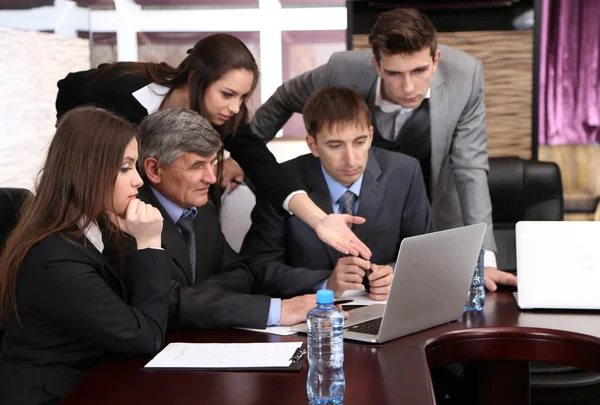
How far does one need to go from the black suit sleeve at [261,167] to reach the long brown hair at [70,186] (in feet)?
2.57

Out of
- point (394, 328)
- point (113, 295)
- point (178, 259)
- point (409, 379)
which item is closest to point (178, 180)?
point (178, 259)

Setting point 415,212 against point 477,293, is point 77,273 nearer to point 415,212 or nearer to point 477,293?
point 477,293

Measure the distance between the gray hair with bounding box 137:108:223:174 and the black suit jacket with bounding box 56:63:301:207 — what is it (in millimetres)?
188

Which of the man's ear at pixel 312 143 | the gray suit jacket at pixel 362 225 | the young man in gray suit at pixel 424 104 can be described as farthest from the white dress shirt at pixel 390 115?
the man's ear at pixel 312 143

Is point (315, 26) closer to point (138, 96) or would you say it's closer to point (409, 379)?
point (138, 96)

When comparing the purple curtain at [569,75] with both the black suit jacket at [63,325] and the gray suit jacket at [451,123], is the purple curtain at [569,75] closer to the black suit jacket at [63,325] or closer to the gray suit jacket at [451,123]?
the gray suit jacket at [451,123]

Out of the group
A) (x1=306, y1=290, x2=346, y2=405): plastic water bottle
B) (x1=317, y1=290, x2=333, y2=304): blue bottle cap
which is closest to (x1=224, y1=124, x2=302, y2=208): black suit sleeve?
(x1=306, y1=290, x2=346, y2=405): plastic water bottle

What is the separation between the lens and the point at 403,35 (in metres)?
2.38

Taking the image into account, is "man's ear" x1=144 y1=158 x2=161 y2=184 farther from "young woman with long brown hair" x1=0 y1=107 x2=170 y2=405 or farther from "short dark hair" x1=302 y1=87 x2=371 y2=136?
"short dark hair" x1=302 y1=87 x2=371 y2=136

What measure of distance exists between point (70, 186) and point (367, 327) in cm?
71

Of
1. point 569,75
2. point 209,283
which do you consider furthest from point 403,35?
point 569,75

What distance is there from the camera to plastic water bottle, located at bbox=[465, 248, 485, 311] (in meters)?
1.96

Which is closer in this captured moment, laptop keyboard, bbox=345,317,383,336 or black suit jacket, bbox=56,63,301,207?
laptop keyboard, bbox=345,317,383,336

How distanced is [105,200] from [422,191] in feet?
3.93
